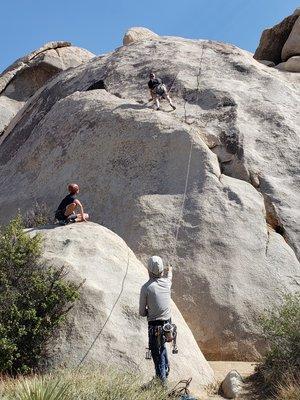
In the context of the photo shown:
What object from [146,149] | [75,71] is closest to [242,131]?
[146,149]

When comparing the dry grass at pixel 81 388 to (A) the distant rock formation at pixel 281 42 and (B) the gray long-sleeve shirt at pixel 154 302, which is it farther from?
(A) the distant rock formation at pixel 281 42

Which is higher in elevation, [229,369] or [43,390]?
[43,390]

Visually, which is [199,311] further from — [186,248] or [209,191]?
[209,191]

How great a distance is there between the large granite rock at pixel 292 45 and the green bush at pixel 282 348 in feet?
50.7

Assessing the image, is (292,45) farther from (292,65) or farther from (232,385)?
(232,385)

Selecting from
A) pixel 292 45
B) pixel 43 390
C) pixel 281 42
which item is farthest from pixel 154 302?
pixel 281 42

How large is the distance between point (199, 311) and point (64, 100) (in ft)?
26.9

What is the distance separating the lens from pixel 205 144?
15664mm

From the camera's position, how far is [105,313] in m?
10.4

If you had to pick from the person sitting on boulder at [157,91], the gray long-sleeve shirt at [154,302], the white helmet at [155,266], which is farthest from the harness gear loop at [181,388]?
the person sitting on boulder at [157,91]

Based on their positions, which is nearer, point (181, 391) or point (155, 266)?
point (181, 391)

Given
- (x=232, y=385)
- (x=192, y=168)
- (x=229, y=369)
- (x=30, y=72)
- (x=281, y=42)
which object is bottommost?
(x=229, y=369)

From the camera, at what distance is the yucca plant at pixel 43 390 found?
7.60 meters

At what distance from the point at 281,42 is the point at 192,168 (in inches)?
529
